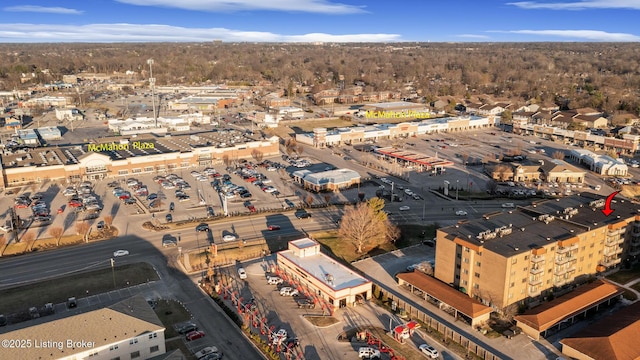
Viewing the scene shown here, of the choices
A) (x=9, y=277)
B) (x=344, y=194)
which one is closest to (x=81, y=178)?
(x=9, y=277)

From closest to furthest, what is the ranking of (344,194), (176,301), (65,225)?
(176,301)
(65,225)
(344,194)

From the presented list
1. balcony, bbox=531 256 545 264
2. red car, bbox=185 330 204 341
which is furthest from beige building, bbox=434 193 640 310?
red car, bbox=185 330 204 341

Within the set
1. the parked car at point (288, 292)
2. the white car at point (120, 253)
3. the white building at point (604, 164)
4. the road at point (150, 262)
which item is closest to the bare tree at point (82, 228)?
the road at point (150, 262)

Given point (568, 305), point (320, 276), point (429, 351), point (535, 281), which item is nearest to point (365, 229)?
point (320, 276)

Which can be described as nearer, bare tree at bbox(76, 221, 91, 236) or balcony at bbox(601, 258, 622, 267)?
balcony at bbox(601, 258, 622, 267)

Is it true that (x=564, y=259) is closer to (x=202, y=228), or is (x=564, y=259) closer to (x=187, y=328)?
(x=187, y=328)

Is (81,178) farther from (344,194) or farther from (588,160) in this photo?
(588,160)

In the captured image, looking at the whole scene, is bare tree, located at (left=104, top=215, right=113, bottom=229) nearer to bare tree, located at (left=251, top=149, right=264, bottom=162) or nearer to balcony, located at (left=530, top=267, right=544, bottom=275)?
bare tree, located at (left=251, top=149, right=264, bottom=162)
